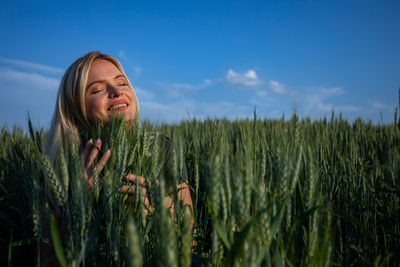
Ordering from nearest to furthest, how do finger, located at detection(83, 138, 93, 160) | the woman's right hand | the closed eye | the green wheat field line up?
the green wheat field, the woman's right hand, finger, located at detection(83, 138, 93, 160), the closed eye

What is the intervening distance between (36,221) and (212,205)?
0.50 m

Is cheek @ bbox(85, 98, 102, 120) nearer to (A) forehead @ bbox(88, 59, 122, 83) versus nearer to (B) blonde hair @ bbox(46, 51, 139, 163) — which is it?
(B) blonde hair @ bbox(46, 51, 139, 163)

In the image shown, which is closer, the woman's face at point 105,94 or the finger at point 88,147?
the finger at point 88,147

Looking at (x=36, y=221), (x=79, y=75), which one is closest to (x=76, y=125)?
(x=79, y=75)

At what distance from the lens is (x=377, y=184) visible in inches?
60.0

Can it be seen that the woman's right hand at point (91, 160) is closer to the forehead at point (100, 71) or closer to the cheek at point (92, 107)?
the cheek at point (92, 107)

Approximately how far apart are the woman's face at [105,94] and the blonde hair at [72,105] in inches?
1.6

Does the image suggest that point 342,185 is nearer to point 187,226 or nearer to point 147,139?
point 147,139

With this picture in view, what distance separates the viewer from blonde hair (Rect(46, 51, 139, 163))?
65.8 inches

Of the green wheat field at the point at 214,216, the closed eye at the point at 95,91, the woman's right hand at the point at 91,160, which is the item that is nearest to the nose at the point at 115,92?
the closed eye at the point at 95,91

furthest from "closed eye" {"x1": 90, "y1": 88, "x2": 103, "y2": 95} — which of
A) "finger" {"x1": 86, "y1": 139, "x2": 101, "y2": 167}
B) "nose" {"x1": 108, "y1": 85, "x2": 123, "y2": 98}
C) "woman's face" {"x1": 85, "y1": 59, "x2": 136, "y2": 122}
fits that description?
"finger" {"x1": 86, "y1": 139, "x2": 101, "y2": 167}

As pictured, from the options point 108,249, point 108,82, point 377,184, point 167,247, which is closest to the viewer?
point 167,247

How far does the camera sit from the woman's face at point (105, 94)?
1.60m

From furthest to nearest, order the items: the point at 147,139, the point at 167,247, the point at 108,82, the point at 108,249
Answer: the point at 108,82 < the point at 147,139 < the point at 108,249 < the point at 167,247
